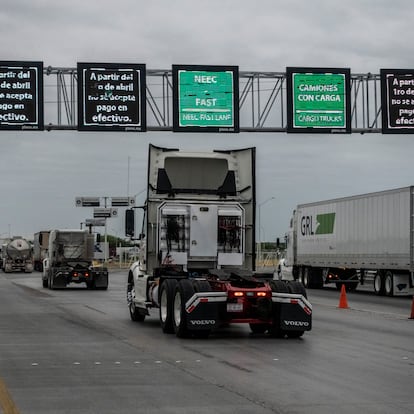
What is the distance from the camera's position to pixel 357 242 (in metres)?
40.3

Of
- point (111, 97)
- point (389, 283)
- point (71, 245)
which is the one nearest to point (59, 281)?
point (71, 245)

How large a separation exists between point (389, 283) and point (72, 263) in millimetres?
15682

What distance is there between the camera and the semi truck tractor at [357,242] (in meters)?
35.8

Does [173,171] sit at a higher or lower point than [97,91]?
lower

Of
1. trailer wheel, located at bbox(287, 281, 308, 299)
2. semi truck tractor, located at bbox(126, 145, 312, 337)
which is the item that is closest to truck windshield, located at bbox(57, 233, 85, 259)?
semi truck tractor, located at bbox(126, 145, 312, 337)

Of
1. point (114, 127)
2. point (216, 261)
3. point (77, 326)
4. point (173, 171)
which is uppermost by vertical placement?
point (114, 127)

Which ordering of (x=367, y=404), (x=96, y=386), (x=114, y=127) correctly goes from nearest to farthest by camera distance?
(x=367, y=404) → (x=96, y=386) → (x=114, y=127)

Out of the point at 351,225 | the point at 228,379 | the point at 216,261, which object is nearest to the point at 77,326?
the point at 216,261

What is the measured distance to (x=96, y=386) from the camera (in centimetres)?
1153

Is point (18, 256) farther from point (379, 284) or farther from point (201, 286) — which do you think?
point (201, 286)

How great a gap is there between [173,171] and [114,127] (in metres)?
10.7

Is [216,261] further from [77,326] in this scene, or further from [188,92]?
[188,92]

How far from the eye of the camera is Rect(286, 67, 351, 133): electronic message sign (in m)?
32.7

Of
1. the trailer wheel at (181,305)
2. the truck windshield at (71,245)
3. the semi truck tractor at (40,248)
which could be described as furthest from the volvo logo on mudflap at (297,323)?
the semi truck tractor at (40,248)
